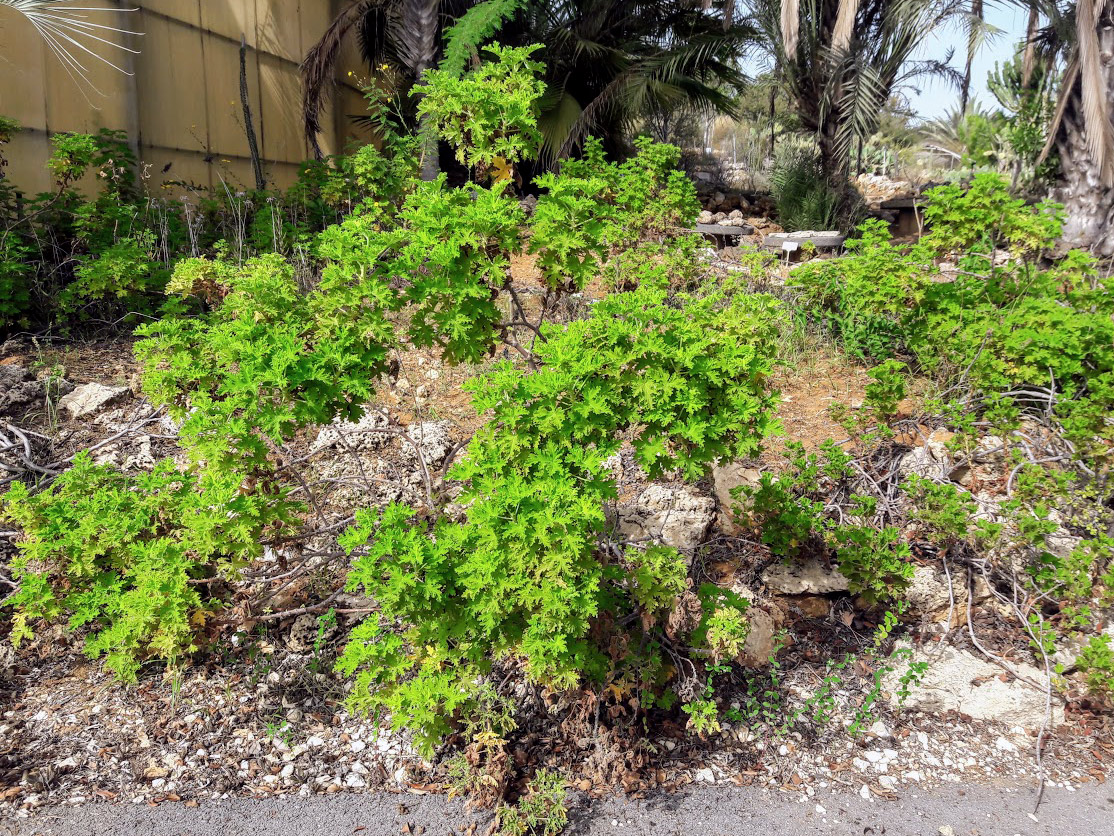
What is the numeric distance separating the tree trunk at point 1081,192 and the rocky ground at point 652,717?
4067 mm

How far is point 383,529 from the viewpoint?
7.59 feet

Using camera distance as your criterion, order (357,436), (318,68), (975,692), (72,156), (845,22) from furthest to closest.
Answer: (318,68) < (845,22) < (72,156) < (357,436) < (975,692)

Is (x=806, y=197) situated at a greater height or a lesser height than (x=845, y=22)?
lesser

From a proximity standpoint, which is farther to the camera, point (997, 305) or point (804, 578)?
point (997, 305)

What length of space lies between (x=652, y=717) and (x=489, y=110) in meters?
2.15

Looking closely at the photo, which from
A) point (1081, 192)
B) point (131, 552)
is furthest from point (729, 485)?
point (1081, 192)

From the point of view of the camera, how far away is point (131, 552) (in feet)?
8.65

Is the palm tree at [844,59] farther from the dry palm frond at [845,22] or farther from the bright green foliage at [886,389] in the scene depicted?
the bright green foliage at [886,389]

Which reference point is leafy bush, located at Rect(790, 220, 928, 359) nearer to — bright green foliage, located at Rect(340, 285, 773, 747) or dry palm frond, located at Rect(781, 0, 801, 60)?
bright green foliage, located at Rect(340, 285, 773, 747)

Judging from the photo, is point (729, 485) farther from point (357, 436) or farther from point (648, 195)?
point (648, 195)

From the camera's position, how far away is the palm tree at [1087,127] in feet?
19.7

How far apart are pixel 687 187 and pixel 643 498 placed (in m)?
2.99

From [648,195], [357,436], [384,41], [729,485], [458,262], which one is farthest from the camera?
[384,41]

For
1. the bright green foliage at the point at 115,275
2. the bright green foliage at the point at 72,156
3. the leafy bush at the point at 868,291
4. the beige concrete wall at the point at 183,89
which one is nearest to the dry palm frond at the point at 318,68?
the beige concrete wall at the point at 183,89
